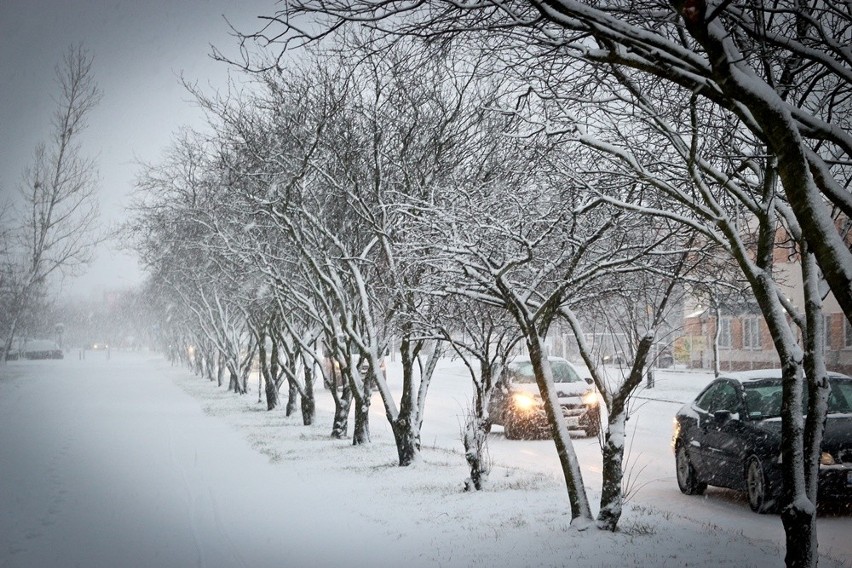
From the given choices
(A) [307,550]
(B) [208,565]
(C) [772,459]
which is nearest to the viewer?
(B) [208,565]

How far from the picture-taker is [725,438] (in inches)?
385

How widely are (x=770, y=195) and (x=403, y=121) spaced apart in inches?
343

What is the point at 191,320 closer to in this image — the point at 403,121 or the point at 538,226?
the point at 403,121

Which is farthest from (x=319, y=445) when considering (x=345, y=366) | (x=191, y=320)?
(x=191, y=320)

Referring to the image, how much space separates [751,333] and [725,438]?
34.6m

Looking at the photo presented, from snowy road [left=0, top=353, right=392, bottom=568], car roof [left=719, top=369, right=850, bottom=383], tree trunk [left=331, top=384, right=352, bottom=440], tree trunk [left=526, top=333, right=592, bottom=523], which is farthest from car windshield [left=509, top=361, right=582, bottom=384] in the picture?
tree trunk [left=526, top=333, right=592, bottom=523]

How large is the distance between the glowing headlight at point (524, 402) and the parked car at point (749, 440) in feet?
20.9

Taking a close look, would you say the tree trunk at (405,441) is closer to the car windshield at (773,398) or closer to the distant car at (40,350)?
the car windshield at (773,398)

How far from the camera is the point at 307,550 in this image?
7.49m

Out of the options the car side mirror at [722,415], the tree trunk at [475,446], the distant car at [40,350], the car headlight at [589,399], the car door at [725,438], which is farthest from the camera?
the distant car at [40,350]

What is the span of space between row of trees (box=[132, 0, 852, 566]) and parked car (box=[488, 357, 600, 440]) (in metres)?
3.36

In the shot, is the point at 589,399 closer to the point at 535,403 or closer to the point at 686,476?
the point at 535,403

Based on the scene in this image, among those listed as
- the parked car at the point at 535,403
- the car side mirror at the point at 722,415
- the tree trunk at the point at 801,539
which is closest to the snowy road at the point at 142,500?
the tree trunk at the point at 801,539

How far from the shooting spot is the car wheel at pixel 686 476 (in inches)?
418
